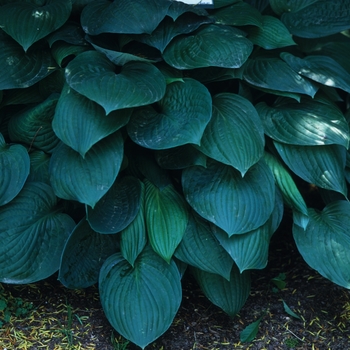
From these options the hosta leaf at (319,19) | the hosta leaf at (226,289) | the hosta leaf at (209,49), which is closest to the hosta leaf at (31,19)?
the hosta leaf at (209,49)

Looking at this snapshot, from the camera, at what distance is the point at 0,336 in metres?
2.47

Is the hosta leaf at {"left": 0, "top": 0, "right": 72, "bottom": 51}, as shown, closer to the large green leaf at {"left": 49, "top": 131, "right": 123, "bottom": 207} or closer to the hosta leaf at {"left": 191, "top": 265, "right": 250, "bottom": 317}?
the large green leaf at {"left": 49, "top": 131, "right": 123, "bottom": 207}

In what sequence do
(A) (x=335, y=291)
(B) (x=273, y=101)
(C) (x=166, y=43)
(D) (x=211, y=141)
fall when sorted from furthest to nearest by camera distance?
1. (B) (x=273, y=101)
2. (A) (x=335, y=291)
3. (C) (x=166, y=43)
4. (D) (x=211, y=141)

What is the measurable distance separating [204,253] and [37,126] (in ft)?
3.20

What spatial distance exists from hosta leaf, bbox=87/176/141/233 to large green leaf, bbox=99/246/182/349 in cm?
17

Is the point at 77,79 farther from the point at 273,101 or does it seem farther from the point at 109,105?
the point at 273,101

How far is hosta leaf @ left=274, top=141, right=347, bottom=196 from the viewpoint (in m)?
2.66

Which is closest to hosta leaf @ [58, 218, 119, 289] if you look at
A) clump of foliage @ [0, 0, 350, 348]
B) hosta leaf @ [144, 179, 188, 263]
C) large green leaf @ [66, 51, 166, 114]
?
clump of foliage @ [0, 0, 350, 348]

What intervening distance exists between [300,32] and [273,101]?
0.37 metres

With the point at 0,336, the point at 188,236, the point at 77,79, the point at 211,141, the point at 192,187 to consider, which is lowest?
the point at 0,336

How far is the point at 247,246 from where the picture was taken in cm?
248

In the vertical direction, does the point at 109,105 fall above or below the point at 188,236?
above

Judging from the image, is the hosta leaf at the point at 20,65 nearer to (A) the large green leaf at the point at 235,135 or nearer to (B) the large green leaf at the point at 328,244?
(A) the large green leaf at the point at 235,135

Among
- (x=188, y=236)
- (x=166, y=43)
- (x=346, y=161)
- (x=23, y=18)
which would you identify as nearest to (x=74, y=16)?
(x=23, y=18)
